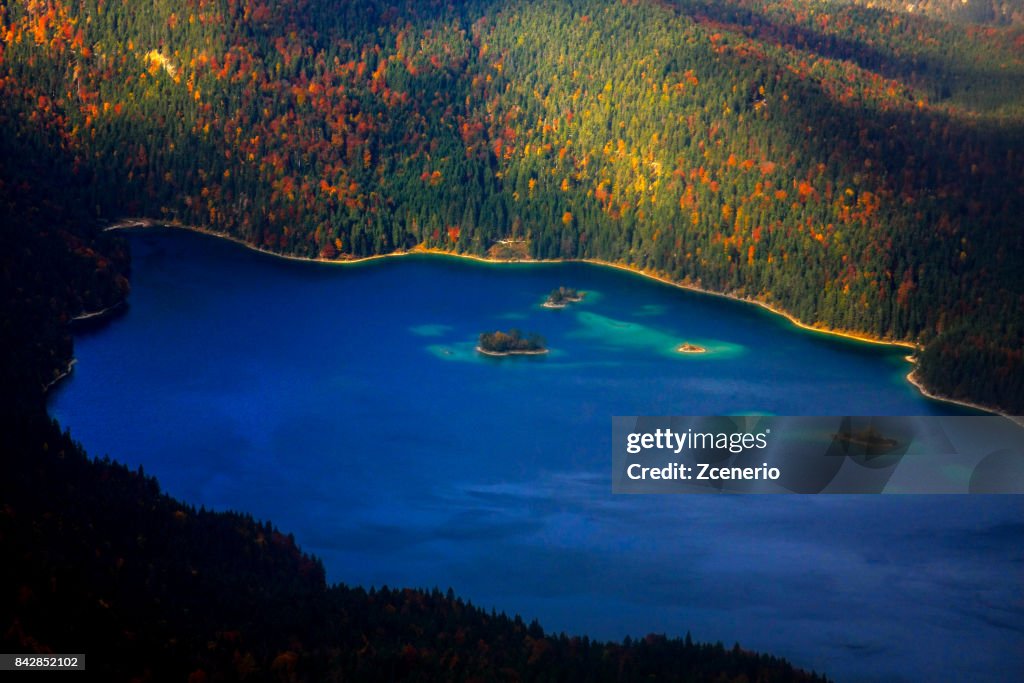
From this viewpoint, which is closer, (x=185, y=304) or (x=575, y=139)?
(x=185, y=304)

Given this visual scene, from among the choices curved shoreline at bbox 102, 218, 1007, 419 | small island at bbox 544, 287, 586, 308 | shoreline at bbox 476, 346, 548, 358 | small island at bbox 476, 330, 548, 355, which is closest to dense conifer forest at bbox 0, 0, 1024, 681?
curved shoreline at bbox 102, 218, 1007, 419

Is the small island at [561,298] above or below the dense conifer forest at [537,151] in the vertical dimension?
below

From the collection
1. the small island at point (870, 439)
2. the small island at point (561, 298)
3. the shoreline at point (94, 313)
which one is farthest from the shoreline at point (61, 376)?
the small island at point (870, 439)

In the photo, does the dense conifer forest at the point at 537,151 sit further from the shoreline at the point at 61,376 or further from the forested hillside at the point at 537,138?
the shoreline at the point at 61,376

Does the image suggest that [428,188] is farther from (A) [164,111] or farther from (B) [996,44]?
(B) [996,44]

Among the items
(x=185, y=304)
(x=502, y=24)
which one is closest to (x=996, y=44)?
(x=502, y=24)
